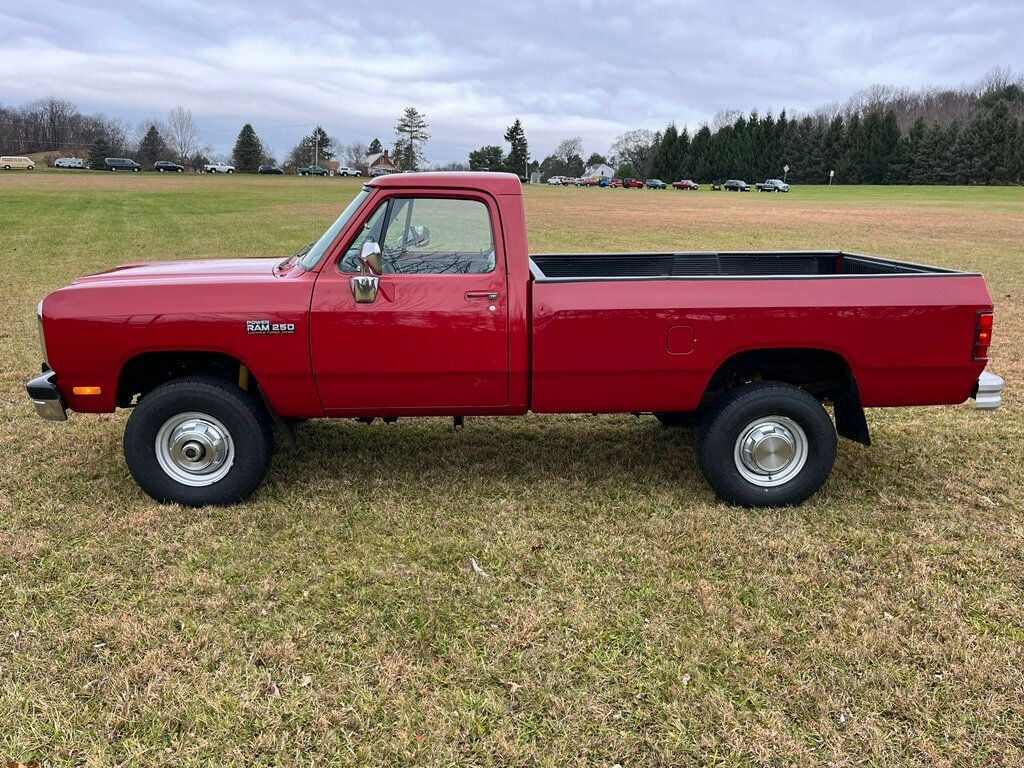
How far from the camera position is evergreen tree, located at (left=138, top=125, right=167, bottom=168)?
3863 inches

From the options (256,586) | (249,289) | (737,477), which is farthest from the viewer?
(737,477)

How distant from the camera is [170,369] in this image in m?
4.65

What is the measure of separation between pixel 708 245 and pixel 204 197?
88.0 feet

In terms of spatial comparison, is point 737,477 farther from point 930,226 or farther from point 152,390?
point 930,226

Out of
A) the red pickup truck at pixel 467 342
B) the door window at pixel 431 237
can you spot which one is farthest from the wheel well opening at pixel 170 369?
the door window at pixel 431 237

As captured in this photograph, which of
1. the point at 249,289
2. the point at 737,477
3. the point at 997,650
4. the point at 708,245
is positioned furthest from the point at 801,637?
the point at 708,245

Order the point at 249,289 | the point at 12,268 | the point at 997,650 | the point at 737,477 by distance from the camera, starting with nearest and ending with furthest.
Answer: the point at 997,650
the point at 249,289
the point at 737,477
the point at 12,268

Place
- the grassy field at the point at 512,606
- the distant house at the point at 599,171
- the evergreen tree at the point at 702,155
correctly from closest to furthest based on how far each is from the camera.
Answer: the grassy field at the point at 512,606 → the evergreen tree at the point at 702,155 → the distant house at the point at 599,171

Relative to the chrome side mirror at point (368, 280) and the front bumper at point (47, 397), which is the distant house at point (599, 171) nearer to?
the chrome side mirror at point (368, 280)

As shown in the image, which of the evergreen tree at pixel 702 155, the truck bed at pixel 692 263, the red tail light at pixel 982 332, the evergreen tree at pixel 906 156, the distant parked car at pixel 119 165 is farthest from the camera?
the evergreen tree at pixel 702 155

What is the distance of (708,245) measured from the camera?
66.9 feet

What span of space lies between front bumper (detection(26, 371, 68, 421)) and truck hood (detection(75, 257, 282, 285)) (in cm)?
61

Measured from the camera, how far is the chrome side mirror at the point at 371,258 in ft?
13.7

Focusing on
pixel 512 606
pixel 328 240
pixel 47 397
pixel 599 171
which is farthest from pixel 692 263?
pixel 599 171
